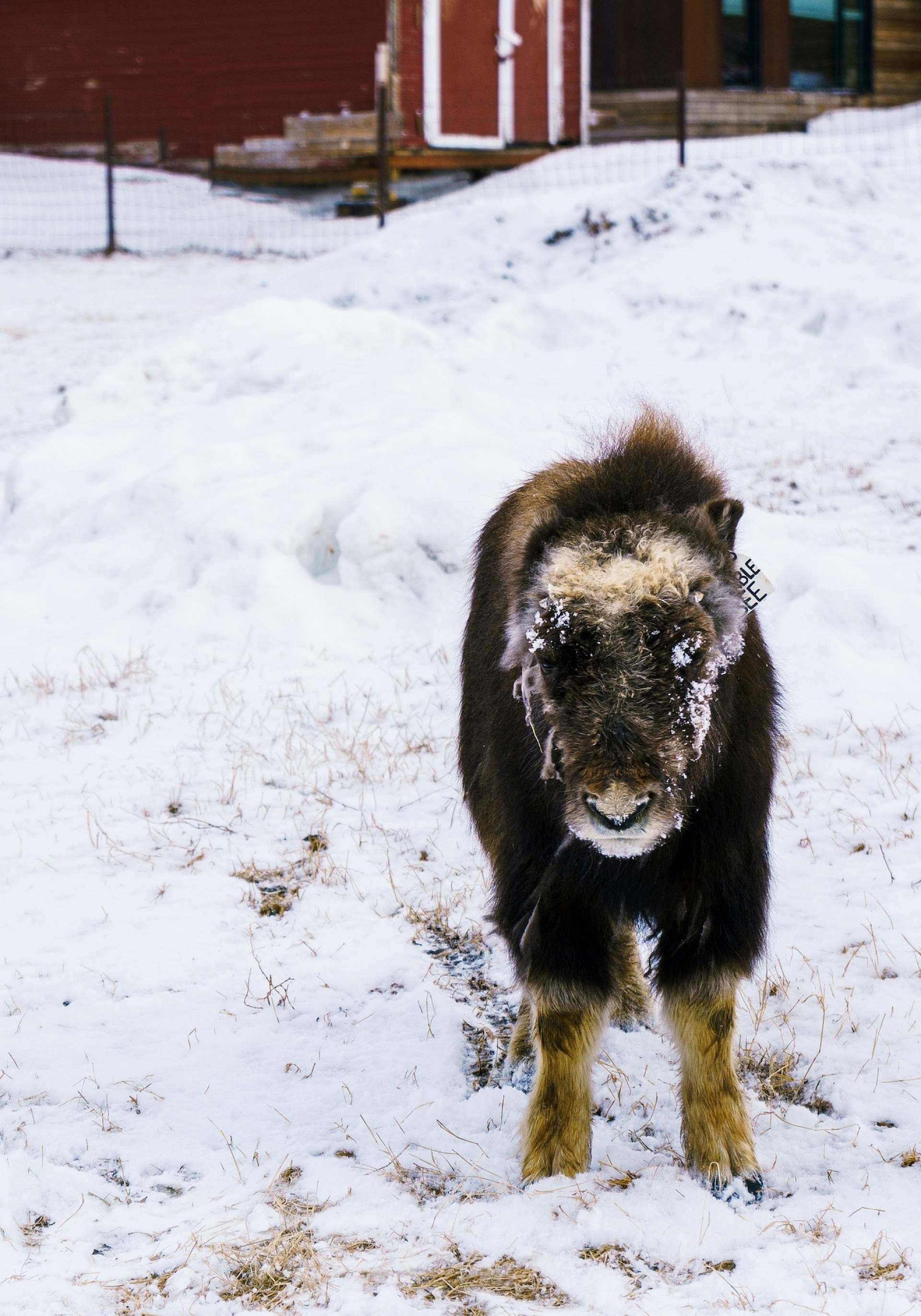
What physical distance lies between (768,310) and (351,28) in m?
11.4

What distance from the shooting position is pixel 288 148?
2075 centimetres

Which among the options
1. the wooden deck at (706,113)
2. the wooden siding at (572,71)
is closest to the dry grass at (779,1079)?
the wooden siding at (572,71)

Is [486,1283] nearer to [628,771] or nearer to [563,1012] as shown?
[563,1012]

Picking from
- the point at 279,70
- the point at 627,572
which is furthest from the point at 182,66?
the point at 627,572

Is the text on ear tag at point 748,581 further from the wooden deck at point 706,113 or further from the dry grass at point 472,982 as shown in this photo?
the wooden deck at point 706,113

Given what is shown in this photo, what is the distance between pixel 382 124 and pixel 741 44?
28.2 ft

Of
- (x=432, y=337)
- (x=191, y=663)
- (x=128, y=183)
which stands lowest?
(x=191, y=663)

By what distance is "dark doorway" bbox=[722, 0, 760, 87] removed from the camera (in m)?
22.6

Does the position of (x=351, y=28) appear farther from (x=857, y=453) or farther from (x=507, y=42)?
(x=857, y=453)

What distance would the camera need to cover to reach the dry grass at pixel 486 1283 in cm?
278

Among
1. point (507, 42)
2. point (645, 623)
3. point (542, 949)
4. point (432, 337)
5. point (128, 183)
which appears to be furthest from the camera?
point (128, 183)

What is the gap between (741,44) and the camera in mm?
22828

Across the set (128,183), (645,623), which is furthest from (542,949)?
(128,183)

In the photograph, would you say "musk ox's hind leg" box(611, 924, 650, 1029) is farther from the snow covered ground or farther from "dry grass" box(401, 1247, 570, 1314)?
"dry grass" box(401, 1247, 570, 1314)
